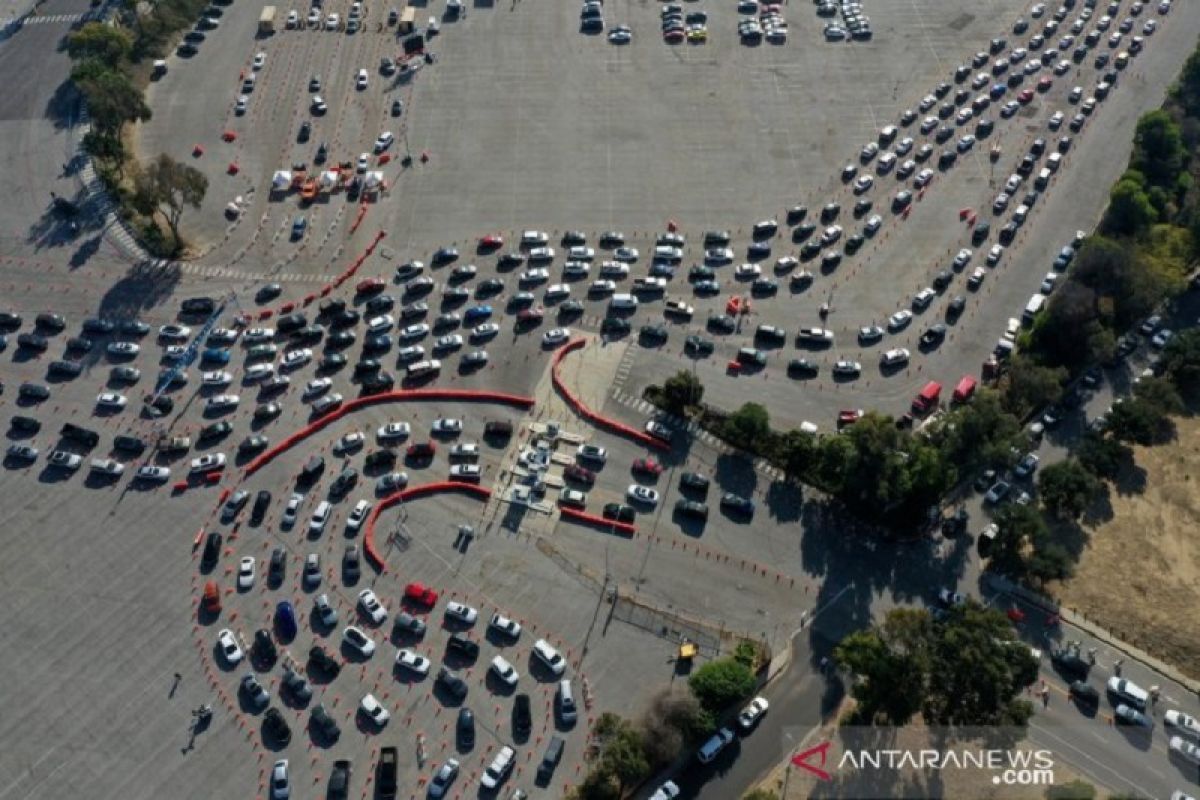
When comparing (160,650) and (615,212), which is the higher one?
(615,212)

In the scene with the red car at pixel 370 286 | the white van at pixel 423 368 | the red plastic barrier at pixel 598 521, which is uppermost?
the red car at pixel 370 286

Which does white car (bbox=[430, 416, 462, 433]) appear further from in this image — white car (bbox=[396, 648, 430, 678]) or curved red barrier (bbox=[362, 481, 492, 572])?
white car (bbox=[396, 648, 430, 678])

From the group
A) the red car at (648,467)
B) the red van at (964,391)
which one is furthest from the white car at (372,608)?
the red van at (964,391)

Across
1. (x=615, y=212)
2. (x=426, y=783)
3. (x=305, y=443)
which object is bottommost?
(x=426, y=783)

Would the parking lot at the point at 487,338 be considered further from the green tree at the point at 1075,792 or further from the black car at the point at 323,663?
the green tree at the point at 1075,792

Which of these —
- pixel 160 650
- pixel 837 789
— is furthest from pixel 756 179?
pixel 160 650

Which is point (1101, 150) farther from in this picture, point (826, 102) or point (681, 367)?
point (681, 367)

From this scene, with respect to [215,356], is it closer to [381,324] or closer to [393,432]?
[381,324]

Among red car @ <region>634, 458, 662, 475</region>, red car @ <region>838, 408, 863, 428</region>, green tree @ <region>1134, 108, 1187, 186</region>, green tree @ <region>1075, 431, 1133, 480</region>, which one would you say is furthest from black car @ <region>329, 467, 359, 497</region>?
green tree @ <region>1134, 108, 1187, 186</region>
